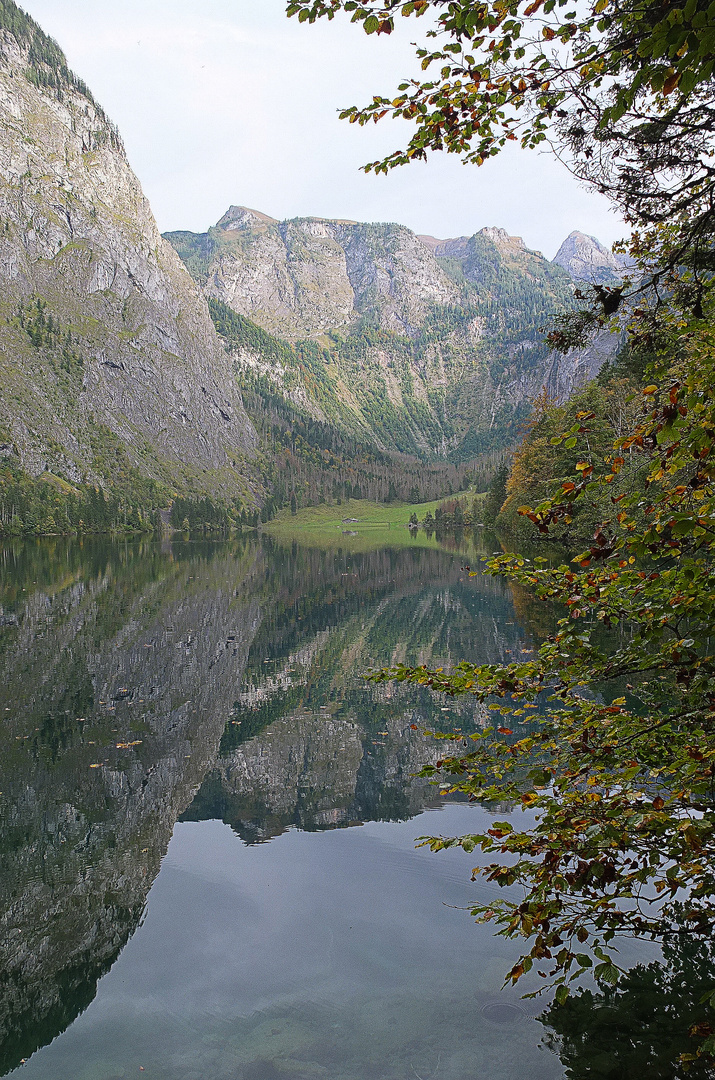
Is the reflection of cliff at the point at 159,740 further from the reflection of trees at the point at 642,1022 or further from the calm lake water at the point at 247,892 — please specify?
the reflection of trees at the point at 642,1022

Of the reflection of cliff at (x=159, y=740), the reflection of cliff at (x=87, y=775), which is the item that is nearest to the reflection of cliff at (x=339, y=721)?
the reflection of cliff at (x=159, y=740)

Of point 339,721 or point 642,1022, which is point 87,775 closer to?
point 339,721

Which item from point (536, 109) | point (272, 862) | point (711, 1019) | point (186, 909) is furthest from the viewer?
point (272, 862)

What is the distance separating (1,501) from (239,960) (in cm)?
18181

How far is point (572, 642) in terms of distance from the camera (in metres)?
7.43

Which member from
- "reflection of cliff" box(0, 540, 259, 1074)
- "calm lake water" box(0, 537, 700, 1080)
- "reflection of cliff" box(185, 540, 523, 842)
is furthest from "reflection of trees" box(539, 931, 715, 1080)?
"reflection of cliff" box(0, 540, 259, 1074)

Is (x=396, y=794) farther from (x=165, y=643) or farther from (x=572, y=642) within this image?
(x=165, y=643)

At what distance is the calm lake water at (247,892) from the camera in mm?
8672

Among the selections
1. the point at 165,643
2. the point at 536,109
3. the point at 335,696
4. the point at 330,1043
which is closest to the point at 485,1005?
the point at 330,1043

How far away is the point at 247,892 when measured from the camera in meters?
13.1

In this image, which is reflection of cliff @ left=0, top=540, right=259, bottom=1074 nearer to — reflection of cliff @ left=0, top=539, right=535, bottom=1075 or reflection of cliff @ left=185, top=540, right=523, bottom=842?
reflection of cliff @ left=0, top=539, right=535, bottom=1075

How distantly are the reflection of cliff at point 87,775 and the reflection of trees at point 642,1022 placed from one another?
22.4 ft

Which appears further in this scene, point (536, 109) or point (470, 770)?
point (470, 770)

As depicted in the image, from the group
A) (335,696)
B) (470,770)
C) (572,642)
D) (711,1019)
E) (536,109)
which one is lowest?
(335,696)
